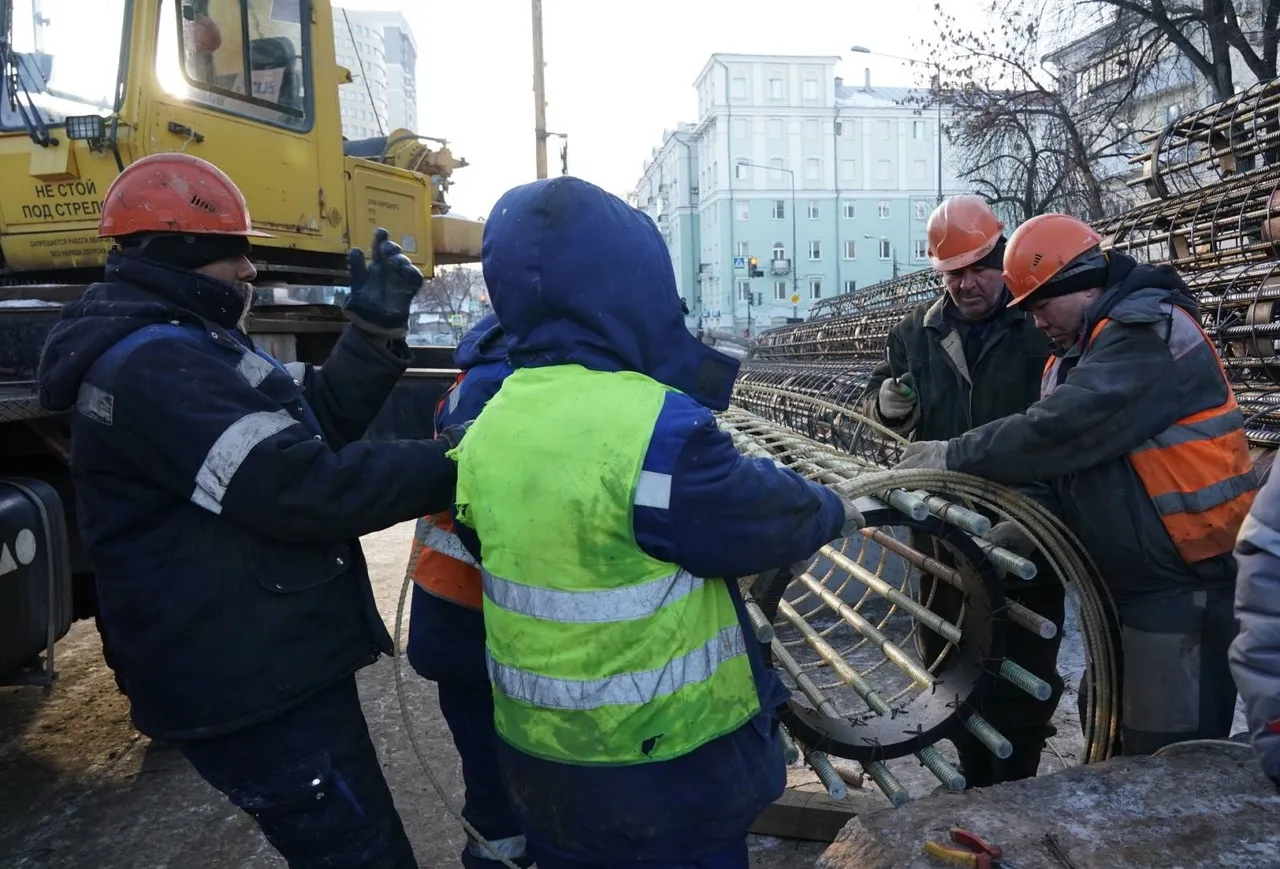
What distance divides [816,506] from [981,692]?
1285 millimetres

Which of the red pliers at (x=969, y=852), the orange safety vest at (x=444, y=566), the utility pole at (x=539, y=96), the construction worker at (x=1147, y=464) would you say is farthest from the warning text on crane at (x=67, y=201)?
the utility pole at (x=539, y=96)

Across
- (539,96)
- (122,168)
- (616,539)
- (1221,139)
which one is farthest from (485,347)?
(539,96)

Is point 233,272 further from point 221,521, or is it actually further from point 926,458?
point 926,458

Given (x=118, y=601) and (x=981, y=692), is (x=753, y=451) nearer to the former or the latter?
(x=981, y=692)

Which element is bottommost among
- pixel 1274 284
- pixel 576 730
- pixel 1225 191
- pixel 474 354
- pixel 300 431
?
pixel 576 730

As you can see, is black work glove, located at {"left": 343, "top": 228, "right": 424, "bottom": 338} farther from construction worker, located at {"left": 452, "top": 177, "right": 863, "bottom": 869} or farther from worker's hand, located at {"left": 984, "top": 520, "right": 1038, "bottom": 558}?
worker's hand, located at {"left": 984, "top": 520, "right": 1038, "bottom": 558}

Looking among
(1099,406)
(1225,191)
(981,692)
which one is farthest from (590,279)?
(1225,191)

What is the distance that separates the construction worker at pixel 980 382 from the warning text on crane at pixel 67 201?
4.08 metres

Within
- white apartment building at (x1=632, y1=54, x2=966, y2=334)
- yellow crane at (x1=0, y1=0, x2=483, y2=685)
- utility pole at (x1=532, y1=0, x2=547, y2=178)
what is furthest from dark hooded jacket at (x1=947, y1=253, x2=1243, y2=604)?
white apartment building at (x1=632, y1=54, x2=966, y2=334)

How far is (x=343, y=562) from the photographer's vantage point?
7.07 ft

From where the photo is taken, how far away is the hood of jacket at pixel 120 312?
1975mm

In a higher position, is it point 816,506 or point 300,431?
point 300,431

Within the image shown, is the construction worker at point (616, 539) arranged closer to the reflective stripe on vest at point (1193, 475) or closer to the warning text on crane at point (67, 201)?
the reflective stripe on vest at point (1193, 475)

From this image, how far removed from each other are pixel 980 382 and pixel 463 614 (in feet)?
6.86
